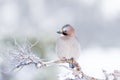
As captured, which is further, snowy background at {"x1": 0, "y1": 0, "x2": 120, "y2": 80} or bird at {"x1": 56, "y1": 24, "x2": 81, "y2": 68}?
snowy background at {"x1": 0, "y1": 0, "x2": 120, "y2": 80}

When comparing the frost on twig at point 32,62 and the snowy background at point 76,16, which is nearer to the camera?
the frost on twig at point 32,62

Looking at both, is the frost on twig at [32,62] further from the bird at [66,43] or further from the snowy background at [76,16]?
the snowy background at [76,16]

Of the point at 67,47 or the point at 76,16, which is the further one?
the point at 76,16

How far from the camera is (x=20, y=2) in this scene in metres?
2.26

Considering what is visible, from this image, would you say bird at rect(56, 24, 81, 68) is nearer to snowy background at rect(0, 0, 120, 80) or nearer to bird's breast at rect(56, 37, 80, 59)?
bird's breast at rect(56, 37, 80, 59)

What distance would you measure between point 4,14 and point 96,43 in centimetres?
52

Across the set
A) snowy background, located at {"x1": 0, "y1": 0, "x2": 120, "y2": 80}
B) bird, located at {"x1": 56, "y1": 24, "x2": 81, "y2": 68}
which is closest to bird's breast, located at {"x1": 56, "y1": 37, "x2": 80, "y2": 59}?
bird, located at {"x1": 56, "y1": 24, "x2": 81, "y2": 68}

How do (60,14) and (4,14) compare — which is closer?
(4,14)

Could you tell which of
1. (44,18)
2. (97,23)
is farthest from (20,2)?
(97,23)

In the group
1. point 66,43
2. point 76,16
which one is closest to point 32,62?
point 66,43

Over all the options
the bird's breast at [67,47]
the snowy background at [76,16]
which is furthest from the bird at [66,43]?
the snowy background at [76,16]

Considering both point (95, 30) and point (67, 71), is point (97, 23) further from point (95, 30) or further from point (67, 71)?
point (67, 71)

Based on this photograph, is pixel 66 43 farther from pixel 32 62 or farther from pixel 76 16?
pixel 76 16

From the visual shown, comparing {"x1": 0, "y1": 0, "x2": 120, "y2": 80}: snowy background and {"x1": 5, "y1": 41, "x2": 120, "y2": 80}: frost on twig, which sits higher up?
{"x1": 0, "y1": 0, "x2": 120, "y2": 80}: snowy background
